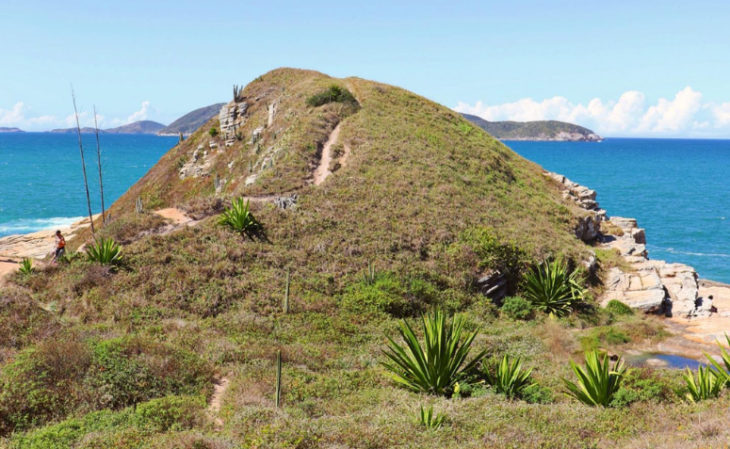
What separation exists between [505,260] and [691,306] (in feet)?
29.9

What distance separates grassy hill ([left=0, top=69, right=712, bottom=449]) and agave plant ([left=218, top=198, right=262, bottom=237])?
1.45 ft

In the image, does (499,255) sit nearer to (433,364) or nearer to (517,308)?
(517,308)

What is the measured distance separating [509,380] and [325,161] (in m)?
20.9

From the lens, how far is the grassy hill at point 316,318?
8.36 m

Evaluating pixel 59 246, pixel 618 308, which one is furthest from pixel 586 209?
pixel 59 246

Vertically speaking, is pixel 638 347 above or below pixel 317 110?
below

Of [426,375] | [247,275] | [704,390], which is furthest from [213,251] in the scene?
[704,390]

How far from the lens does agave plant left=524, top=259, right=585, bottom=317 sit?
1962cm

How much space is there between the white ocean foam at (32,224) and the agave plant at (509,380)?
54884 mm

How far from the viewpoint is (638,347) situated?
669 inches

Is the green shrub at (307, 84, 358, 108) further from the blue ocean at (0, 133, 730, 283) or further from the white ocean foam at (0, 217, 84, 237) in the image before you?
the blue ocean at (0, 133, 730, 283)

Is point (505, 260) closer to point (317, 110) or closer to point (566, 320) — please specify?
point (566, 320)

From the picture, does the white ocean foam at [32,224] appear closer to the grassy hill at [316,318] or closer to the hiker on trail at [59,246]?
the grassy hill at [316,318]

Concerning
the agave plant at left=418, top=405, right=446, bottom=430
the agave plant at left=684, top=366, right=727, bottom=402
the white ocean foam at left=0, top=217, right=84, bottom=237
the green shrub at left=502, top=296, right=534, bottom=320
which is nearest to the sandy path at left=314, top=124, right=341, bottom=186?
the green shrub at left=502, top=296, right=534, bottom=320
